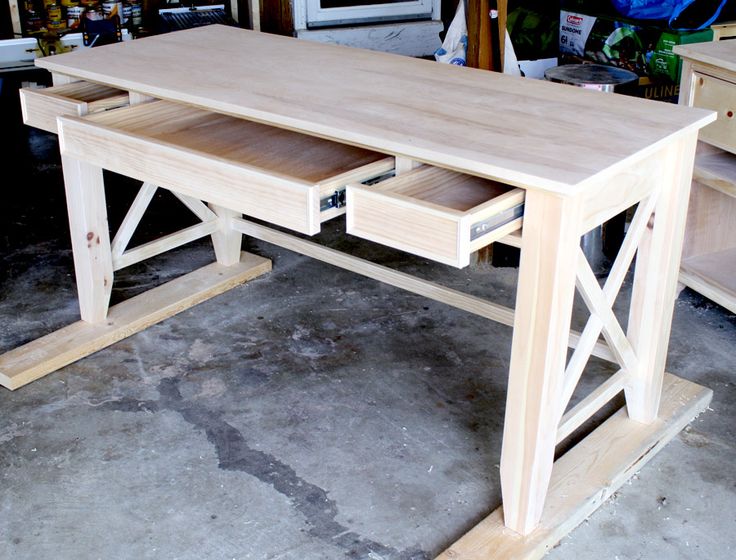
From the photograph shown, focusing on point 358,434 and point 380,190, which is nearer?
point 380,190

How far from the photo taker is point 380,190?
1.71m

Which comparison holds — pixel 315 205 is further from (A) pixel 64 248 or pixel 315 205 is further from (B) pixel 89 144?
(A) pixel 64 248

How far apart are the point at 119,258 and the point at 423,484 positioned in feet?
3.92

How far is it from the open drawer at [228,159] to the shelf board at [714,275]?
1209mm

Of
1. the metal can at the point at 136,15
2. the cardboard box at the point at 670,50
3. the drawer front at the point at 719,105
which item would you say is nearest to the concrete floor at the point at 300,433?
the drawer front at the point at 719,105

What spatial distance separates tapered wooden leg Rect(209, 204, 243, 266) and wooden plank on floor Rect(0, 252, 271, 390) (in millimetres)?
27

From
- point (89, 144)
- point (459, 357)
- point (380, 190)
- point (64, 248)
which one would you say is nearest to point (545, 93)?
point (380, 190)

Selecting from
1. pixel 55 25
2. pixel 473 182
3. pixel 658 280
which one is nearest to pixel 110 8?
pixel 55 25

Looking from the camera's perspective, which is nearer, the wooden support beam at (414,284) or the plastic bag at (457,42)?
the wooden support beam at (414,284)

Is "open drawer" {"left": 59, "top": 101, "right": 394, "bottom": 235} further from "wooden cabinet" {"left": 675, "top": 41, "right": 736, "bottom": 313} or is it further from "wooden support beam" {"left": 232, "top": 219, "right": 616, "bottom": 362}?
"wooden cabinet" {"left": 675, "top": 41, "right": 736, "bottom": 313}

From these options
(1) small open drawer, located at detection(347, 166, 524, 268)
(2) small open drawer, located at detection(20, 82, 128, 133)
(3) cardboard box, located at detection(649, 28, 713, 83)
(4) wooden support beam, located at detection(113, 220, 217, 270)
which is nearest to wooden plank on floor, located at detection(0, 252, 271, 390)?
(4) wooden support beam, located at detection(113, 220, 217, 270)

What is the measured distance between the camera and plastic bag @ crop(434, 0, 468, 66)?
3.48 m

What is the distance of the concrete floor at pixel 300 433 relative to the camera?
1997 mm

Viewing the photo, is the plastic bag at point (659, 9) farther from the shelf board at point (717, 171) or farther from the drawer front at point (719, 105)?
the drawer front at point (719, 105)
